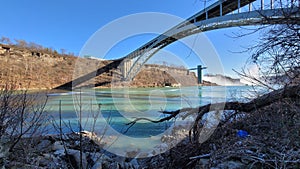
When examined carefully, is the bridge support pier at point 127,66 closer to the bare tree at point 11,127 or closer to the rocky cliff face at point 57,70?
the rocky cliff face at point 57,70

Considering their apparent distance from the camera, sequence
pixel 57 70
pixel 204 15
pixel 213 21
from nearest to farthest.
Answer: pixel 213 21 < pixel 204 15 < pixel 57 70

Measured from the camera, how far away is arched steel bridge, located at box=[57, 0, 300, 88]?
1661mm

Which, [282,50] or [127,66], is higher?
[127,66]

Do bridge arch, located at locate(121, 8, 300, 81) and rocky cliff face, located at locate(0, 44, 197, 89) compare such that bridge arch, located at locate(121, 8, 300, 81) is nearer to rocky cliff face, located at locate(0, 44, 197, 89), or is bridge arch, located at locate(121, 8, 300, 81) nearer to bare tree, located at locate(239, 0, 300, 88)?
bare tree, located at locate(239, 0, 300, 88)

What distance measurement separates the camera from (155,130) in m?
4.15

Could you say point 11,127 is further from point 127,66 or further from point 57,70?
point 57,70

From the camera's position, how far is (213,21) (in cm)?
845

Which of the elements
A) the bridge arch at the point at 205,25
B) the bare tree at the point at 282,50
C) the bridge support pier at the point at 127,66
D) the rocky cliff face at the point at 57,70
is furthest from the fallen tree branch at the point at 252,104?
the bridge support pier at the point at 127,66

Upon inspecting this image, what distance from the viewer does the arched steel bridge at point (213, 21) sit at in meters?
1.66

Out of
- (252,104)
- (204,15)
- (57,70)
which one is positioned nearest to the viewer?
(252,104)

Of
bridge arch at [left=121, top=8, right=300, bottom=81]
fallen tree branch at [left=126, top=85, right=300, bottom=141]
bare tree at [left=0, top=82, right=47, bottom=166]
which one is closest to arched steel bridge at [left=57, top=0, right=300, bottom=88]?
bridge arch at [left=121, top=8, right=300, bottom=81]

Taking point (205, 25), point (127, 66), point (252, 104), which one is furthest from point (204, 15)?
point (127, 66)

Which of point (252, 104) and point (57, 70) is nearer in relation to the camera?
point (252, 104)

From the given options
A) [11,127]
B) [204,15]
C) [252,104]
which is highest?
[204,15]
